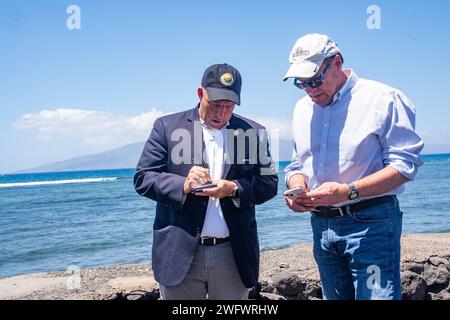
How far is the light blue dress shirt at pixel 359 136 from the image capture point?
2885 mm

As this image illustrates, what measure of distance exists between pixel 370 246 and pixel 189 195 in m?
1.21

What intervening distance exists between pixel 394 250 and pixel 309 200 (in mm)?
568

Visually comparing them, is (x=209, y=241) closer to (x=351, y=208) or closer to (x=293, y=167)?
(x=293, y=167)

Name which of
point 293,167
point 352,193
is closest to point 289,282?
point 293,167

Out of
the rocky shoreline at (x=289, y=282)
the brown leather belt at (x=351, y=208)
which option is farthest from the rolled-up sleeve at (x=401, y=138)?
the rocky shoreline at (x=289, y=282)

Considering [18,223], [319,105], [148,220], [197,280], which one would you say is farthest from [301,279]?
[18,223]

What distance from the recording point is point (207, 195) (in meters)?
3.15

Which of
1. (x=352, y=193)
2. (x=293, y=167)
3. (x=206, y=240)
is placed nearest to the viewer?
(x=352, y=193)

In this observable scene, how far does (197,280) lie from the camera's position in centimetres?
333

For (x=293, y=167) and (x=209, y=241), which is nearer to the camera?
(x=209, y=241)

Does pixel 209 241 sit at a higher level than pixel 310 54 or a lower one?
lower

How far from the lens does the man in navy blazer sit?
3246 millimetres

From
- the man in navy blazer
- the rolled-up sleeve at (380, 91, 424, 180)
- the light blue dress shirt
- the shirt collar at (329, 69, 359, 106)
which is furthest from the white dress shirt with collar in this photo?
the rolled-up sleeve at (380, 91, 424, 180)
